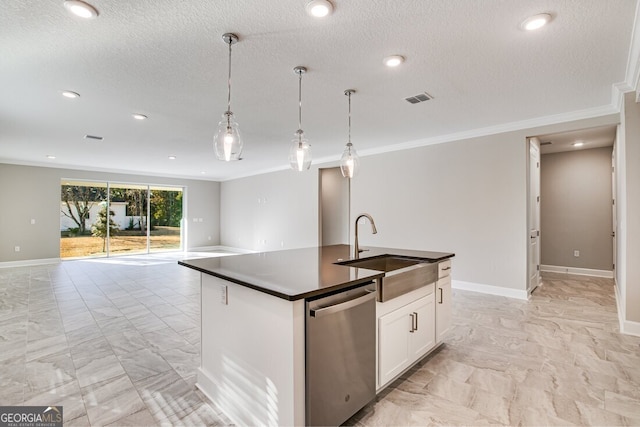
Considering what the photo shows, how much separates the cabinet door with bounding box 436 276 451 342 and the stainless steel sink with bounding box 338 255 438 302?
0.19m

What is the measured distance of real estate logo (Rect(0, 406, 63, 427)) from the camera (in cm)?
187

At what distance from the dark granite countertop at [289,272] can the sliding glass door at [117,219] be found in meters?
8.29

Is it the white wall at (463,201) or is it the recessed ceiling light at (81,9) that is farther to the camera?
the white wall at (463,201)

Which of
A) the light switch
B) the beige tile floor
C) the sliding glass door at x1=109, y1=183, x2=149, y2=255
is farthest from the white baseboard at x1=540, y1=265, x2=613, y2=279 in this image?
the sliding glass door at x1=109, y1=183, x2=149, y2=255

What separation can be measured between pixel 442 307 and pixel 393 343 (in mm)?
902

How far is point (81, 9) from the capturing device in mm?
1940

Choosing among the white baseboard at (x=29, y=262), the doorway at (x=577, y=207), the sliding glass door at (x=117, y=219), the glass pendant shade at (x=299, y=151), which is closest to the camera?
the glass pendant shade at (x=299, y=151)

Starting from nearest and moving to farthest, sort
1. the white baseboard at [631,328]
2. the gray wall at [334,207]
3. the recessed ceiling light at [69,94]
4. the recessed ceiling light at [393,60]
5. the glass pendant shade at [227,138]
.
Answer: the glass pendant shade at [227,138]
the recessed ceiling light at [393,60]
the white baseboard at [631,328]
the recessed ceiling light at [69,94]
the gray wall at [334,207]

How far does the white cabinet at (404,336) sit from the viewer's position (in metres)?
2.02

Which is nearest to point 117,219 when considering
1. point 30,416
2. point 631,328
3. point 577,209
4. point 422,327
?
point 30,416

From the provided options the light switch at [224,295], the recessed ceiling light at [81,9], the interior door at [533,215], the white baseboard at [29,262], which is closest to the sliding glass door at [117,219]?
the white baseboard at [29,262]

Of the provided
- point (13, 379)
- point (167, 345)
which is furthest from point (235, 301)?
point (13, 379)

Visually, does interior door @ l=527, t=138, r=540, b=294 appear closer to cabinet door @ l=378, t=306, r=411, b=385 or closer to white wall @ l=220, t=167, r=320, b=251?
cabinet door @ l=378, t=306, r=411, b=385

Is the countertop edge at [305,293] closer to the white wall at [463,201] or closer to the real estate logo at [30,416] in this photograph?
the real estate logo at [30,416]
